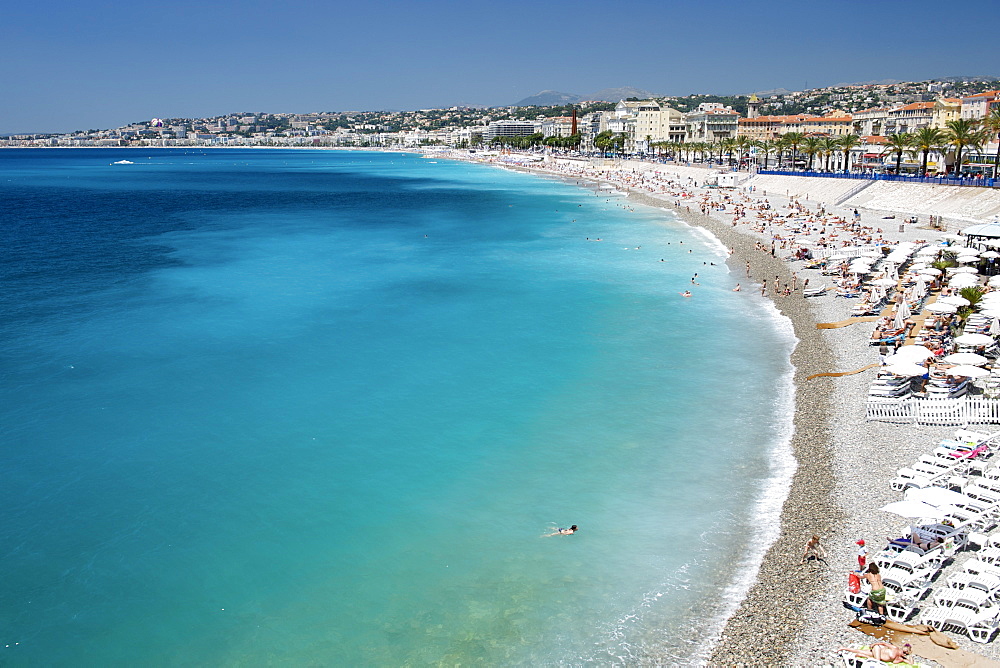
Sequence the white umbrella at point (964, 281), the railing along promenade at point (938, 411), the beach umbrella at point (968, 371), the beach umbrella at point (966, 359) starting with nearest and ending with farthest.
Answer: the railing along promenade at point (938, 411), the beach umbrella at point (968, 371), the beach umbrella at point (966, 359), the white umbrella at point (964, 281)

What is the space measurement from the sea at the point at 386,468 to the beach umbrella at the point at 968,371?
163 inches

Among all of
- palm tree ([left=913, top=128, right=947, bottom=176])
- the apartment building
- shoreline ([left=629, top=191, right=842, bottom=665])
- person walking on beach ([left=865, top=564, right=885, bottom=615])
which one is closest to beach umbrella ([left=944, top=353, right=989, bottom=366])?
shoreline ([left=629, top=191, right=842, bottom=665])

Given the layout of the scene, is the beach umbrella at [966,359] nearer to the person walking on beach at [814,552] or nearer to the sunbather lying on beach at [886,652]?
the person walking on beach at [814,552]

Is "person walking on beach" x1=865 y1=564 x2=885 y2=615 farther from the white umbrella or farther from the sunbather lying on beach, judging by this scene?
the white umbrella

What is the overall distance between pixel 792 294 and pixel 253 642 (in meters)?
26.0

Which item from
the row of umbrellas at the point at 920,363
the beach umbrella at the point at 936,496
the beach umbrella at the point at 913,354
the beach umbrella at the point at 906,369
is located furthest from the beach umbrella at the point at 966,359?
the beach umbrella at the point at 936,496

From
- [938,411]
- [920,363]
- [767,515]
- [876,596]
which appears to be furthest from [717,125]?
[876,596]

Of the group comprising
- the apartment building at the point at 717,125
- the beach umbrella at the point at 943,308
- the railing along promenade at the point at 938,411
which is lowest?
the railing along promenade at the point at 938,411

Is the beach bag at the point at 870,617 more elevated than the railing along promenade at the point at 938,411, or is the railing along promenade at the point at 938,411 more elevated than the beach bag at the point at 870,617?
the railing along promenade at the point at 938,411

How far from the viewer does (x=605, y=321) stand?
28.3 metres

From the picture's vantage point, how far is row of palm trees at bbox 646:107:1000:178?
49656 millimetres

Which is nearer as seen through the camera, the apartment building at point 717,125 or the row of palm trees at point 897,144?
the row of palm trees at point 897,144

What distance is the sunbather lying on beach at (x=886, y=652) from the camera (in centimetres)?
938

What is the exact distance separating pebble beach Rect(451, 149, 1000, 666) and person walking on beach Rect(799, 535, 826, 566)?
95 millimetres
